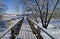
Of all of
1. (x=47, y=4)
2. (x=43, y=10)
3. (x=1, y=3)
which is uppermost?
(x=47, y=4)

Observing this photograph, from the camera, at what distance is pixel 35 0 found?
15711mm

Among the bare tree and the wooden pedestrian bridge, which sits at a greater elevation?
the wooden pedestrian bridge

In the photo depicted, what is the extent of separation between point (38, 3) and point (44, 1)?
2.44 ft

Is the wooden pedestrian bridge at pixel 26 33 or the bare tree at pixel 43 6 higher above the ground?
the wooden pedestrian bridge at pixel 26 33

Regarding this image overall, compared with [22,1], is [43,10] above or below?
below

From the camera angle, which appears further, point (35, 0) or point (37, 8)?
point (37, 8)

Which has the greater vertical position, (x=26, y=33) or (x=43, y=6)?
(x=26, y=33)

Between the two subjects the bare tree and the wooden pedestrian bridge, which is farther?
the bare tree

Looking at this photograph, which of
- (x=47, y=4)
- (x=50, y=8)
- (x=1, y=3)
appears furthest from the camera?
(x=1, y=3)

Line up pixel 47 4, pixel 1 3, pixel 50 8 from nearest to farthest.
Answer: pixel 47 4
pixel 50 8
pixel 1 3

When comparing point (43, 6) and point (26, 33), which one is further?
point (43, 6)

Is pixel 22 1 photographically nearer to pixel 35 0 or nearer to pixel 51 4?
pixel 35 0

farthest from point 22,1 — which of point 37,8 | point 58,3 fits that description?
point 58,3

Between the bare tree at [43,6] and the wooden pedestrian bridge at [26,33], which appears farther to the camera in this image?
the bare tree at [43,6]
